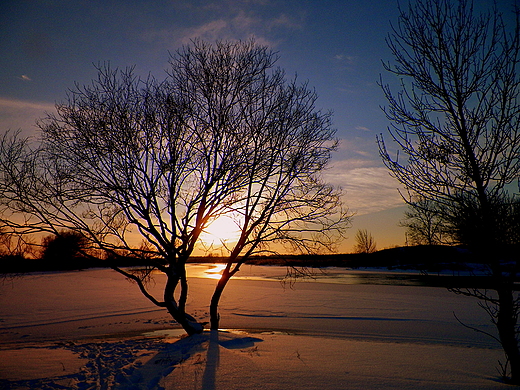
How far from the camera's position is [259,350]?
7258 mm

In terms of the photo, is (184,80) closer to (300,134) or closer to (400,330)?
(300,134)

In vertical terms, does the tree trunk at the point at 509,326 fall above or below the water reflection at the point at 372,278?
above

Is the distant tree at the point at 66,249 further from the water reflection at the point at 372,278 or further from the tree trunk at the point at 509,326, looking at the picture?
the water reflection at the point at 372,278

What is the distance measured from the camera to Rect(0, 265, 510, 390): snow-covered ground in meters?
5.47

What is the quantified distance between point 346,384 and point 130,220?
18.3 ft

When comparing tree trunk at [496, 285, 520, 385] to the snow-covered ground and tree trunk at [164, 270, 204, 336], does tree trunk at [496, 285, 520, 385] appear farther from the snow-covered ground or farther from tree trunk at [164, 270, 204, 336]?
tree trunk at [164, 270, 204, 336]

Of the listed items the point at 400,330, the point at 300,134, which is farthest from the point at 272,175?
the point at 400,330

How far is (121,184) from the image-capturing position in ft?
25.5

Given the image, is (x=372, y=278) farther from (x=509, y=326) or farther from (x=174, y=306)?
(x=509, y=326)

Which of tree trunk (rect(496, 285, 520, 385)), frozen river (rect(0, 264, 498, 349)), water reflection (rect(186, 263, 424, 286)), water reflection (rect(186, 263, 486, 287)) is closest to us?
tree trunk (rect(496, 285, 520, 385))

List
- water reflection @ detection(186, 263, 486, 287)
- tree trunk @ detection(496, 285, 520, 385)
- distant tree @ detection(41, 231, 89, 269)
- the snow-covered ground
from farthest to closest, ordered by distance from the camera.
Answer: water reflection @ detection(186, 263, 486, 287)
distant tree @ detection(41, 231, 89, 269)
the snow-covered ground
tree trunk @ detection(496, 285, 520, 385)

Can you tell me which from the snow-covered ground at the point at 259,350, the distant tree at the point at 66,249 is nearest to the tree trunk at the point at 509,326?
the snow-covered ground at the point at 259,350

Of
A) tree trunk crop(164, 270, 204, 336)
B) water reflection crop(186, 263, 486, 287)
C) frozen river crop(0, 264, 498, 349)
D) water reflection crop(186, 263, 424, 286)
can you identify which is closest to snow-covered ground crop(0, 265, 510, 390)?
frozen river crop(0, 264, 498, 349)

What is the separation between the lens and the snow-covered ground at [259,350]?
5.47 metres
